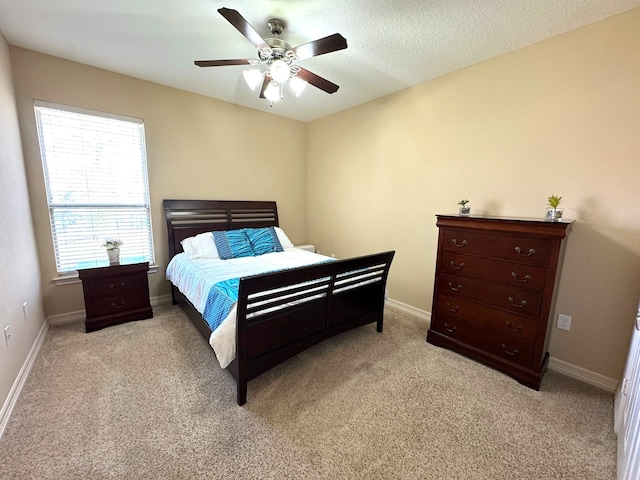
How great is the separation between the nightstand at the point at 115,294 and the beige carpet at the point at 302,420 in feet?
1.32

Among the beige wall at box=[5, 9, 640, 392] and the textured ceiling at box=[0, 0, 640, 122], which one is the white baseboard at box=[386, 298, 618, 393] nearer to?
the beige wall at box=[5, 9, 640, 392]

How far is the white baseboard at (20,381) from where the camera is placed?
1579 millimetres

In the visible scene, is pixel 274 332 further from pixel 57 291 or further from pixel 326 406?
pixel 57 291

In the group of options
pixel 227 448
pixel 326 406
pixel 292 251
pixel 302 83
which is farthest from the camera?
pixel 292 251

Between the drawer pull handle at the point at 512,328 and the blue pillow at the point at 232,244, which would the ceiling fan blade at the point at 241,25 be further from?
the drawer pull handle at the point at 512,328

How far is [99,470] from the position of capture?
4.36ft

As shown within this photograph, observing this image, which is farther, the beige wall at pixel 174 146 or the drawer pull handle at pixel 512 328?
the beige wall at pixel 174 146

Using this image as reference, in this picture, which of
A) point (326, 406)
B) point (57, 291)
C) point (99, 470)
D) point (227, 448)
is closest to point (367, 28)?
point (326, 406)

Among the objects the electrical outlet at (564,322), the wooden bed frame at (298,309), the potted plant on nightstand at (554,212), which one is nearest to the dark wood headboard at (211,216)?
the wooden bed frame at (298,309)

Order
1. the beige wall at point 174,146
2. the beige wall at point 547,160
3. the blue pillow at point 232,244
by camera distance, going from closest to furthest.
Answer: the beige wall at point 547,160, the beige wall at point 174,146, the blue pillow at point 232,244

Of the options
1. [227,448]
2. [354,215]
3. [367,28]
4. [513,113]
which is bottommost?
[227,448]

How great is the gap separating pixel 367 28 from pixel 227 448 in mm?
2983

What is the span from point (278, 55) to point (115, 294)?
282 cm

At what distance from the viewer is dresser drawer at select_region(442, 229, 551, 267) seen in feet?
6.16
